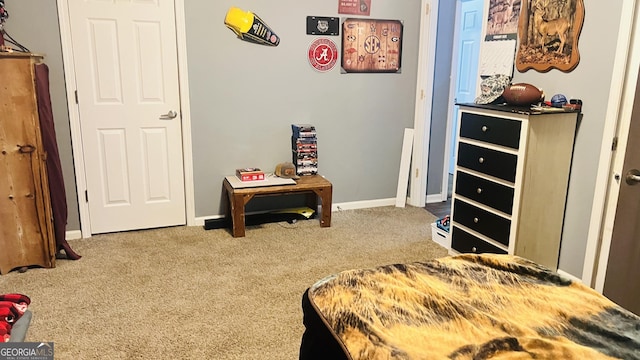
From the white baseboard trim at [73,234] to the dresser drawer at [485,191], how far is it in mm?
2910

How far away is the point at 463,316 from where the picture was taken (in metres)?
1.50

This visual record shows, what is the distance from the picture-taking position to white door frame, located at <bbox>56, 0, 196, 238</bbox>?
349 centimetres

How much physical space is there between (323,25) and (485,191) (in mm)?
2033

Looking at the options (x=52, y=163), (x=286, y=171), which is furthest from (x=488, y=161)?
(x=52, y=163)

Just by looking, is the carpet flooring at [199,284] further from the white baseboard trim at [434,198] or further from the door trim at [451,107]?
the door trim at [451,107]

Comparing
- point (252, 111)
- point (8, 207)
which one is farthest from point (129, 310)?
point (252, 111)

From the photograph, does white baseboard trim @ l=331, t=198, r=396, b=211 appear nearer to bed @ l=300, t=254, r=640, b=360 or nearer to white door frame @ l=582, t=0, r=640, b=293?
white door frame @ l=582, t=0, r=640, b=293

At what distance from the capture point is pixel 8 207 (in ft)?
10.2

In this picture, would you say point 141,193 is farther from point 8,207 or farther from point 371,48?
point 371,48

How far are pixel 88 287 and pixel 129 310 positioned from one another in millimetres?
454

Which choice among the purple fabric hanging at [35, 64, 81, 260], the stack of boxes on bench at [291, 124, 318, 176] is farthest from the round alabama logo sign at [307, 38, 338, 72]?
the purple fabric hanging at [35, 64, 81, 260]

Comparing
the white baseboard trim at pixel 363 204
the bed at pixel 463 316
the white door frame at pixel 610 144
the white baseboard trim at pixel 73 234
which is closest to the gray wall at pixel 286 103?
the white baseboard trim at pixel 363 204

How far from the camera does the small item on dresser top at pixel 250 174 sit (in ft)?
12.9

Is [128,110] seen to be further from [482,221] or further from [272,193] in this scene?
[482,221]
